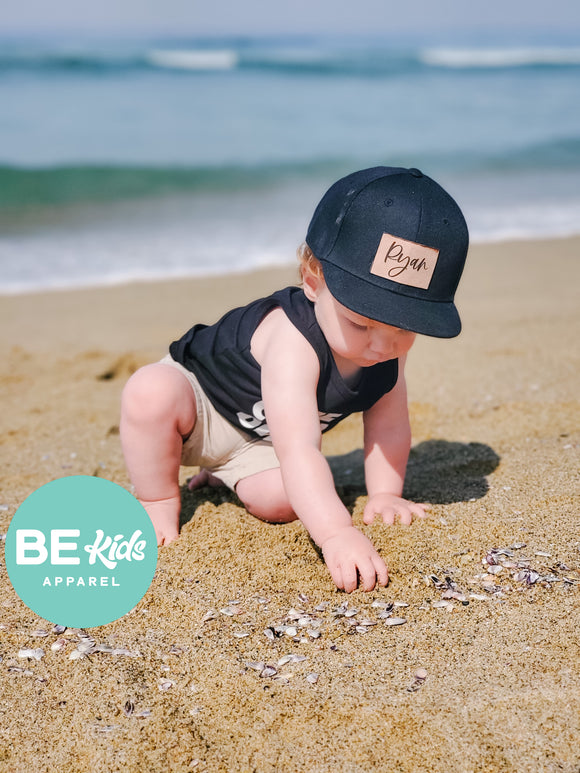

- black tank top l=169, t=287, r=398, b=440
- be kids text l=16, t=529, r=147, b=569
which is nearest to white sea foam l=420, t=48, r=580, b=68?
black tank top l=169, t=287, r=398, b=440

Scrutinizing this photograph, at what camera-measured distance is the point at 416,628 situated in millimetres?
2068

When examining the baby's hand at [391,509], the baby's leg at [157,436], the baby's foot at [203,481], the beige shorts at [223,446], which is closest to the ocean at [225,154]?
the baby's foot at [203,481]

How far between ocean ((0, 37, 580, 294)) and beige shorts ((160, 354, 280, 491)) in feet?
13.4

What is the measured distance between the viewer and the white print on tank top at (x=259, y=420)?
2.72 m

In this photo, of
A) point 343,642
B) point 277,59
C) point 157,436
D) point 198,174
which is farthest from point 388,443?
point 277,59

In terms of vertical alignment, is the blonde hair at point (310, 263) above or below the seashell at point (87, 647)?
above

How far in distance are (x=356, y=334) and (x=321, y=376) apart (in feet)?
0.87

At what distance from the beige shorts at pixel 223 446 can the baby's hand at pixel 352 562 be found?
0.61m

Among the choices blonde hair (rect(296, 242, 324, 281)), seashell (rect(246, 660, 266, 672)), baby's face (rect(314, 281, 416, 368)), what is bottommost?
seashell (rect(246, 660, 266, 672))

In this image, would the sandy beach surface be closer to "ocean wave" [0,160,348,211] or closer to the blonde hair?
the blonde hair

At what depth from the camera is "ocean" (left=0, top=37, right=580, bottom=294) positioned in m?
7.71

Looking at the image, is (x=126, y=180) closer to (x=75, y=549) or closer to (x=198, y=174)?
(x=198, y=174)

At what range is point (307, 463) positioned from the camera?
7.68 ft

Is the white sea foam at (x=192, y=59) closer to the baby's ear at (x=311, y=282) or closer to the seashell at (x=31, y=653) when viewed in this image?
the baby's ear at (x=311, y=282)
